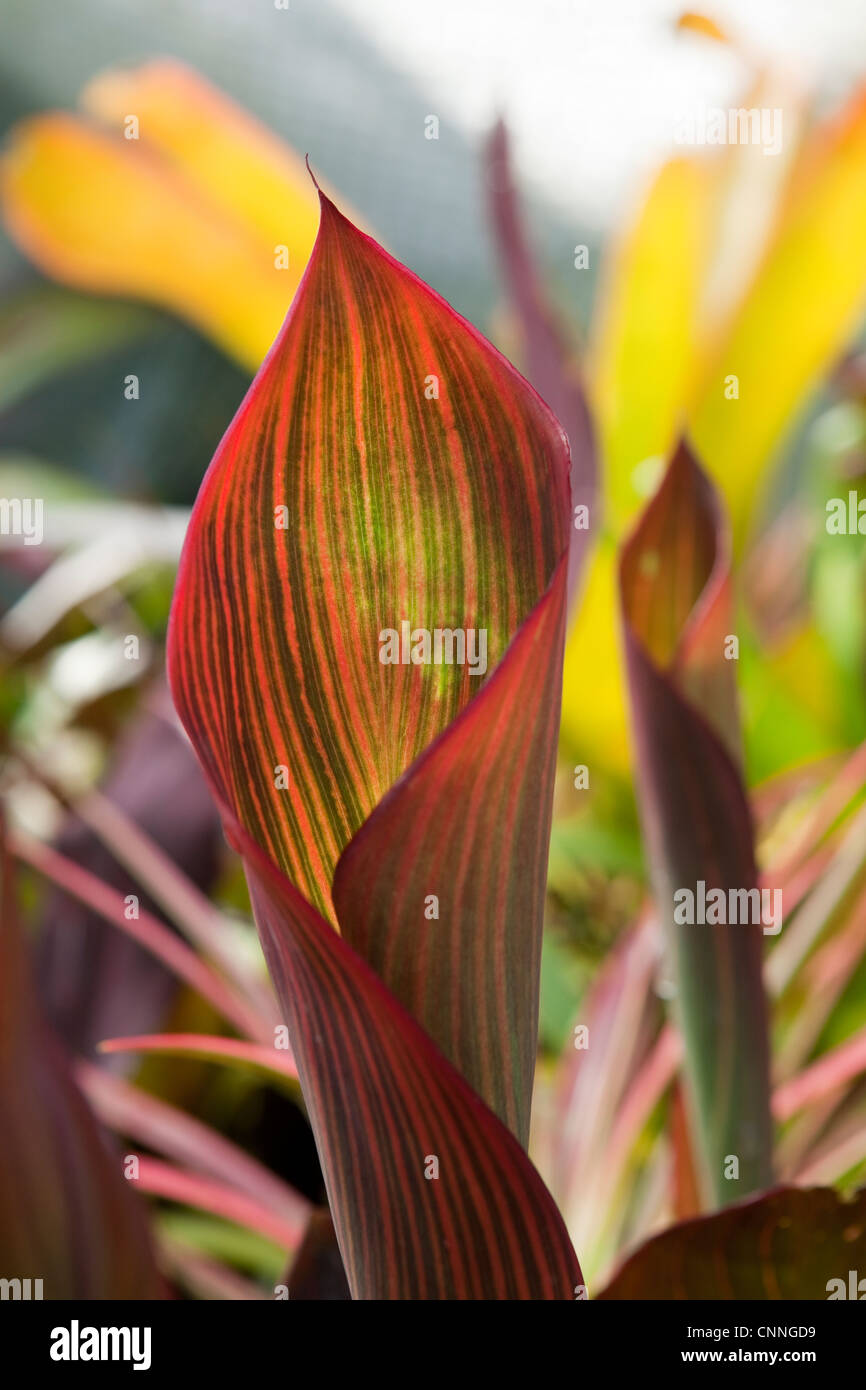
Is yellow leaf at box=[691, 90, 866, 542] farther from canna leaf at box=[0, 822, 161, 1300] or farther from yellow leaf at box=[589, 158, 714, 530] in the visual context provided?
canna leaf at box=[0, 822, 161, 1300]

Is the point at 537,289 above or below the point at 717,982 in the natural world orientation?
above

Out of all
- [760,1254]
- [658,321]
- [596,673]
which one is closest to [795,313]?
[658,321]

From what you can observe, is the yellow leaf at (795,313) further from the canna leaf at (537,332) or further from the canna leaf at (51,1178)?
the canna leaf at (51,1178)

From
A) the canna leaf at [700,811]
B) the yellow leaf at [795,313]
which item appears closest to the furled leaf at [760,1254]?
the canna leaf at [700,811]

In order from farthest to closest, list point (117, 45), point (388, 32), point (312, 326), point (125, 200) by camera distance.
→ 1. point (117, 45)
2. point (388, 32)
3. point (125, 200)
4. point (312, 326)

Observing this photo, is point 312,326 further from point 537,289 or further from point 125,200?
point 125,200

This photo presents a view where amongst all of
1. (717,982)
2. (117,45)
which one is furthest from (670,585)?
(117,45)

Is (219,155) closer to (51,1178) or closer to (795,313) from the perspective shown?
(795,313)
